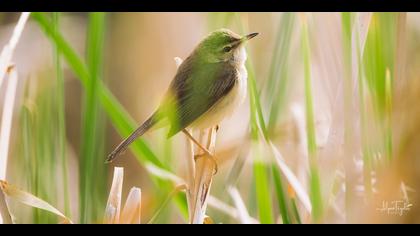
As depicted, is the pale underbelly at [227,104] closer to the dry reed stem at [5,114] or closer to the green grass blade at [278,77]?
the green grass blade at [278,77]

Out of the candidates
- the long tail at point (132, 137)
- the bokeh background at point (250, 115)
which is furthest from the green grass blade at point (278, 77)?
the long tail at point (132, 137)

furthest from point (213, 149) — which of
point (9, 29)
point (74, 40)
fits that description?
point (9, 29)

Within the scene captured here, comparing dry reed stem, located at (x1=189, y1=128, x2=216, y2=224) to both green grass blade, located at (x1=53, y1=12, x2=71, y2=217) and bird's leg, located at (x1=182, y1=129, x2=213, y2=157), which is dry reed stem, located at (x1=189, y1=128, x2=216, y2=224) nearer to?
bird's leg, located at (x1=182, y1=129, x2=213, y2=157)

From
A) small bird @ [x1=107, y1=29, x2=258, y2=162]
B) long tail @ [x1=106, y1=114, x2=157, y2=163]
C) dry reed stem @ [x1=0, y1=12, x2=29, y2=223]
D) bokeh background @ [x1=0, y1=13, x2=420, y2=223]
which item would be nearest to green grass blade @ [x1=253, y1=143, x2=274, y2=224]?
bokeh background @ [x1=0, y1=13, x2=420, y2=223]

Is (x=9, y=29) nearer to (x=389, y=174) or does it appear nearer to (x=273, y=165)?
(x=273, y=165)

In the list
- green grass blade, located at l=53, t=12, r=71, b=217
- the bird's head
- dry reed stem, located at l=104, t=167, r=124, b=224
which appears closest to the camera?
dry reed stem, located at l=104, t=167, r=124, b=224

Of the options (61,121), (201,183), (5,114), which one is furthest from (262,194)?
(5,114)
